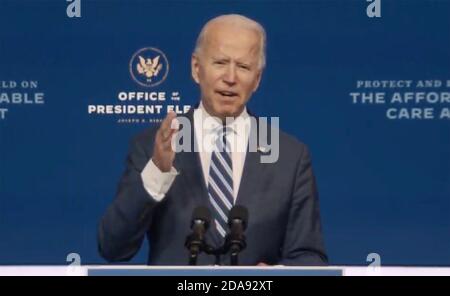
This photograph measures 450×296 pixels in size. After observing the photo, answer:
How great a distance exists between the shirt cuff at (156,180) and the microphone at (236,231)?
0.92ft

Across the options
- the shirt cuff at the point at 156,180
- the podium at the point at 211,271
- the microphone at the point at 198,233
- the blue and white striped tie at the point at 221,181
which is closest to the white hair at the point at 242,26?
the blue and white striped tie at the point at 221,181

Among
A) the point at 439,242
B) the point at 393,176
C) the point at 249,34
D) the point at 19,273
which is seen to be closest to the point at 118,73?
the point at 249,34

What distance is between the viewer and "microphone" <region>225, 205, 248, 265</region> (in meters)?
4.22

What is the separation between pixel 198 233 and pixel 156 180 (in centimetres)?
27

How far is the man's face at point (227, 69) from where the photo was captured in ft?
14.0

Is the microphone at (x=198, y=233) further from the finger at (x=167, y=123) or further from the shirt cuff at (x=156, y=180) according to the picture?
the finger at (x=167, y=123)

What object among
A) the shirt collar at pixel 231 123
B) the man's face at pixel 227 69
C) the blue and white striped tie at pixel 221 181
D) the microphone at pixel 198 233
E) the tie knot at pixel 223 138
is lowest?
the microphone at pixel 198 233

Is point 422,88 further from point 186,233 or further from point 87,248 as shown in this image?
point 87,248

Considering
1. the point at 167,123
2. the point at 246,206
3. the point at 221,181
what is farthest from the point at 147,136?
the point at 246,206

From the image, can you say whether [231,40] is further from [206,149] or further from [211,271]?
[211,271]

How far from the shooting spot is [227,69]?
4262 millimetres

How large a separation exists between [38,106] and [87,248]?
1.99 feet

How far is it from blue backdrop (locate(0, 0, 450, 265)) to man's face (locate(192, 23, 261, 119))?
0.16ft

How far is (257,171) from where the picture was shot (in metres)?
4.28
